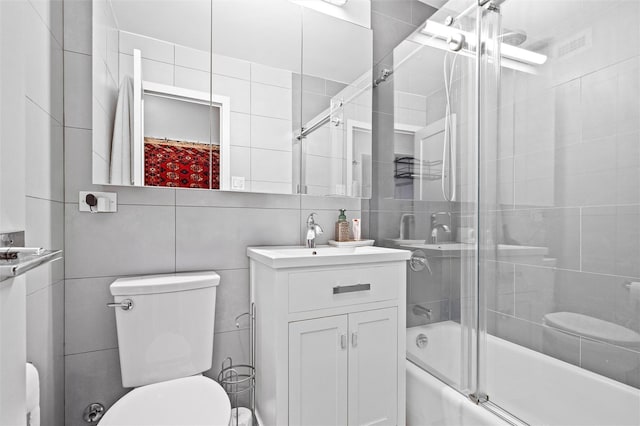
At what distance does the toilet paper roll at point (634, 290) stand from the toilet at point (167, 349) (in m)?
1.30

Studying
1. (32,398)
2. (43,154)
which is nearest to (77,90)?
(43,154)

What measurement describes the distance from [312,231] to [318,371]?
2.07ft

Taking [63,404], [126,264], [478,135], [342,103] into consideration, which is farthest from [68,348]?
[478,135]

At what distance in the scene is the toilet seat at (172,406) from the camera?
3.17ft

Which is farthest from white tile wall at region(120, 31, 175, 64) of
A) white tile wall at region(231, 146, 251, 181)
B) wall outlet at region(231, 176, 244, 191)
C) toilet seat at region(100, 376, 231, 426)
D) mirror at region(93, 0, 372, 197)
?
toilet seat at region(100, 376, 231, 426)

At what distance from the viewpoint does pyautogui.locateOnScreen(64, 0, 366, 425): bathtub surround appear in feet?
4.01

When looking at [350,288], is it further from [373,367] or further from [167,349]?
[167,349]

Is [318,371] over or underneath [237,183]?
underneath

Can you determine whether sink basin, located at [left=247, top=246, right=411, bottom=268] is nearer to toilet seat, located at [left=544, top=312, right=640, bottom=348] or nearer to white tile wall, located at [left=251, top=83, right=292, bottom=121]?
toilet seat, located at [left=544, top=312, right=640, bottom=348]

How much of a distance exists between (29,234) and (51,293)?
28 cm

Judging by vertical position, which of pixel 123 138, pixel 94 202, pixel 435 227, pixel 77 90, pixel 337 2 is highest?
pixel 337 2

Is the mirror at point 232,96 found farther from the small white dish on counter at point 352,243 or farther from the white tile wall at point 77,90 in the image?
the small white dish on counter at point 352,243

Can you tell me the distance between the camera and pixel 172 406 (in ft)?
3.39

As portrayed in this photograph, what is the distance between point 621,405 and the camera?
972mm
